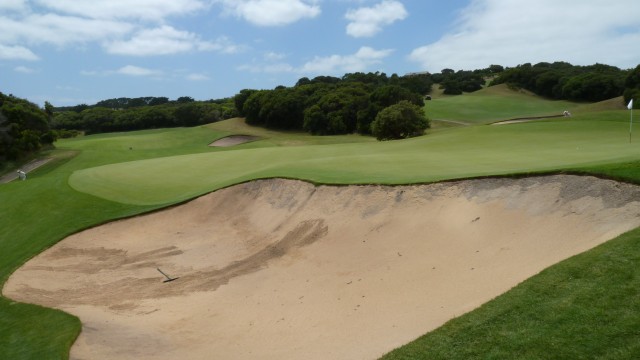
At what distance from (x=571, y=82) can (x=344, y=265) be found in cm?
9290

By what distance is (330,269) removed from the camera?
42.3 feet

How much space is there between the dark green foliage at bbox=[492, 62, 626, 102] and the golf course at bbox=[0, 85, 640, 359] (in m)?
80.4

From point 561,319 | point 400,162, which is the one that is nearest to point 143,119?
point 400,162

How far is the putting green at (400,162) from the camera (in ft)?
57.1

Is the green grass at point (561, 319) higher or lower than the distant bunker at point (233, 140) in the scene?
higher

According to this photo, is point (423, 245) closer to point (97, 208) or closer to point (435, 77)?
point (97, 208)

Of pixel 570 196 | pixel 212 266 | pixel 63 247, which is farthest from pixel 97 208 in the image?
pixel 570 196

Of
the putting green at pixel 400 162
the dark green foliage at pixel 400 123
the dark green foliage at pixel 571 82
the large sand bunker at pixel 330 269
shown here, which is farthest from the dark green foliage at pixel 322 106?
the large sand bunker at pixel 330 269

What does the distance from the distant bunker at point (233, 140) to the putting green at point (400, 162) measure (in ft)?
112

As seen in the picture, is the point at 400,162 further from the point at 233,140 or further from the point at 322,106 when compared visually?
the point at 322,106

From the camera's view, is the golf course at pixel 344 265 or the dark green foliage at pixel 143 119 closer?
the golf course at pixel 344 265

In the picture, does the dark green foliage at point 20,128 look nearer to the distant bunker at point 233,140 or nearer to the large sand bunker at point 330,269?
the distant bunker at point 233,140

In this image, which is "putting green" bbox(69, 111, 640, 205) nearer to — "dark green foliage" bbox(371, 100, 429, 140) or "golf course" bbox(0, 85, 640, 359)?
"golf course" bbox(0, 85, 640, 359)

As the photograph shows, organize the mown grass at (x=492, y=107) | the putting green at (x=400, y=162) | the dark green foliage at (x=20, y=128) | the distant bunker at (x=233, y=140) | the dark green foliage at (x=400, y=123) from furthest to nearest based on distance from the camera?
the mown grass at (x=492, y=107) < the distant bunker at (x=233, y=140) < the dark green foliage at (x=400, y=123) < the dark green foliage at (x=20, y=128) < the putting green at (x=400, y=162)
